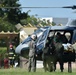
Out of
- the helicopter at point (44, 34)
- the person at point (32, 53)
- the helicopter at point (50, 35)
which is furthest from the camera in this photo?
the helicopter at point (44, 34)

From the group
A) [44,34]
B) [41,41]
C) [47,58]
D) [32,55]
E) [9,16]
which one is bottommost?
[47,58]

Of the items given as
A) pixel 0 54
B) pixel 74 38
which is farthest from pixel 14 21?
pixel 74 38

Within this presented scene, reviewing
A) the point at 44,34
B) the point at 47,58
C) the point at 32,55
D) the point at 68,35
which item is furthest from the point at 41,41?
the point at 68,35

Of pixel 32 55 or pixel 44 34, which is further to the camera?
pixel 44 34

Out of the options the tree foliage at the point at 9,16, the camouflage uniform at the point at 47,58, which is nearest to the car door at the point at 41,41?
the camouflage uniform at the point at 47,58

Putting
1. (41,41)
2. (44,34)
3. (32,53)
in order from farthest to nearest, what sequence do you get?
(44,34), (41,41), (32,53)

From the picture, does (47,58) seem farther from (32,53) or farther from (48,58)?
Answer: (32,53)

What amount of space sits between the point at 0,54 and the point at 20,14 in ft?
93.1

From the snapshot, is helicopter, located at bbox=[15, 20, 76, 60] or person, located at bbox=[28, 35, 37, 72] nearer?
person, located at bbox=[28, 35, 37, 72]

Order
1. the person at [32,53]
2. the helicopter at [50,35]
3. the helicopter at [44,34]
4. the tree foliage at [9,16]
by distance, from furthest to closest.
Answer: the tree foliage at [9,16], the helicopter at [44,34], the helicopter at [50,35], the person at [32,53]

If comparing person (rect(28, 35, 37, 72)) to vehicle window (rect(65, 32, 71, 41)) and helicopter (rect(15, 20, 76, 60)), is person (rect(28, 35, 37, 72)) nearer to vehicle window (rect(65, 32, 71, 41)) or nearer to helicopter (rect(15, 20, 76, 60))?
helicopter (rect(15, 20, 76, 60))

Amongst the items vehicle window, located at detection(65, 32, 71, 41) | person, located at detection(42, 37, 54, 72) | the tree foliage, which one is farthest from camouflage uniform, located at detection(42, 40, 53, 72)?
the tree foliage

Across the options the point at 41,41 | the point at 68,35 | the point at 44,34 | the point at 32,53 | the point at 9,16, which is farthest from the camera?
the point at 9,16

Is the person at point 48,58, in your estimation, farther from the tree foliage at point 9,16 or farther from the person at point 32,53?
the tree foliage at point 9,16
